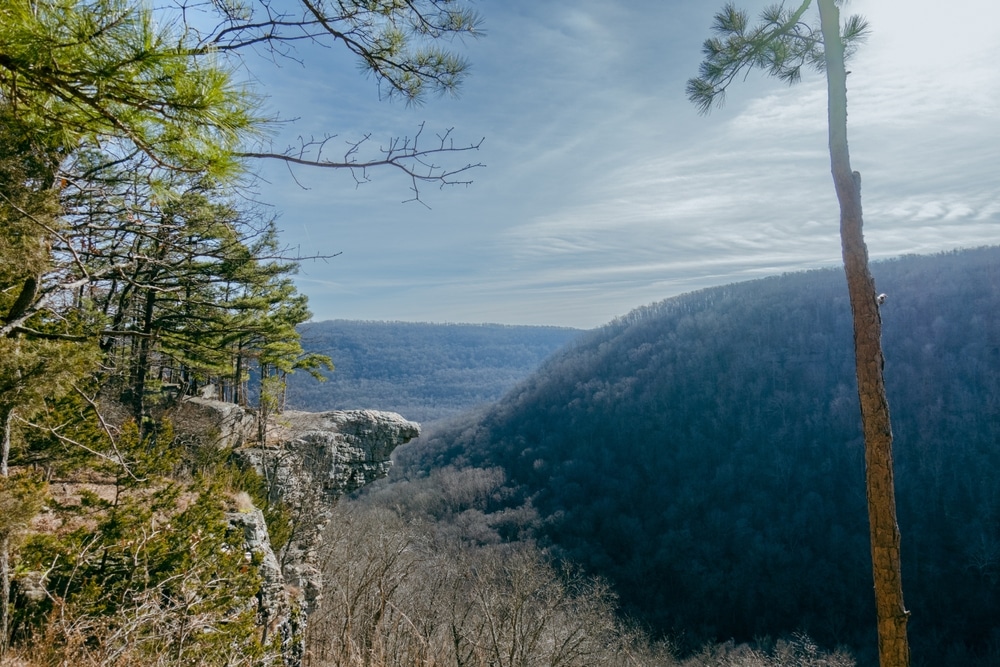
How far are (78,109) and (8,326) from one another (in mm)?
2217

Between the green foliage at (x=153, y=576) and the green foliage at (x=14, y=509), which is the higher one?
the green foliage at (x=14, y=509)

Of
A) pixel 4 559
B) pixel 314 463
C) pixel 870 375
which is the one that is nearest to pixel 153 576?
pixel 4 559

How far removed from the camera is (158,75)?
2.04m

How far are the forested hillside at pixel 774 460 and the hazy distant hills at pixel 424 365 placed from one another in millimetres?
26071

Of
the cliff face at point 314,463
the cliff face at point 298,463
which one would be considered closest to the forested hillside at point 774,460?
the cliff face at point 314,463

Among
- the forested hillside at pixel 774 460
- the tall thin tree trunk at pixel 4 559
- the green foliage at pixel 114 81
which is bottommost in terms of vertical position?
the forested hillside at pixel 774 460

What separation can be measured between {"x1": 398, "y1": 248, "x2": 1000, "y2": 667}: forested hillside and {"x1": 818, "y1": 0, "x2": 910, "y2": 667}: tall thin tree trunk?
43847mm

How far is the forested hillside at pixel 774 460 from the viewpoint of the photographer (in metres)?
43.9

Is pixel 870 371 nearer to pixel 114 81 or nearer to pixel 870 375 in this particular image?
pixel 870 375

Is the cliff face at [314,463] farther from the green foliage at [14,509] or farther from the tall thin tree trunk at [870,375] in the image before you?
the tall thin tree trunk at [870,375]

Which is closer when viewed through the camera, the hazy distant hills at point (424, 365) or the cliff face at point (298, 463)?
the cliff face at point (298, 463)

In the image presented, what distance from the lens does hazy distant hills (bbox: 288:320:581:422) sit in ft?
309

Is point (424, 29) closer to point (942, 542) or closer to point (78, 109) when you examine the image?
point (78, 109)

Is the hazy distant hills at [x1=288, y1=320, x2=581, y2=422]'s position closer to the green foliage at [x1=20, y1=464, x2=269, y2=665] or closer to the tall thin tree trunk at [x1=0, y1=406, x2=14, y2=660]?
the green foliage at [x1=20, y1=464, x2=269, y2=665]
